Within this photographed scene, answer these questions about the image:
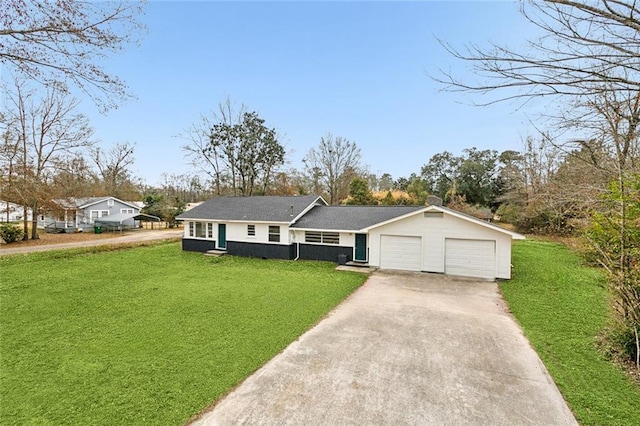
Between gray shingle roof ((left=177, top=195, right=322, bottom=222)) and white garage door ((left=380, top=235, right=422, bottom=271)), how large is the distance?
5.28 metres

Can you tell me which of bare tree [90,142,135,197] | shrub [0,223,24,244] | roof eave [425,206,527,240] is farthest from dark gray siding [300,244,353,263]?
bare tree [90,142,135,197]

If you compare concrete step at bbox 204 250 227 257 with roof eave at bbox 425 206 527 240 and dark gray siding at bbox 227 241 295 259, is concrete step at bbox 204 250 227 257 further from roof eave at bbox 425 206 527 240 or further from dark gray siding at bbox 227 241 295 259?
roof eave at bbox 425 206 527 240

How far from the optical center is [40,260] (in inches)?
601

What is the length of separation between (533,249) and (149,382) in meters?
22.0

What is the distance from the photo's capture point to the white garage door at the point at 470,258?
1216 centimetres

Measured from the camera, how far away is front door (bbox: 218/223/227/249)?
1798cm

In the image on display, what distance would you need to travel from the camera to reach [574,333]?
6.73m

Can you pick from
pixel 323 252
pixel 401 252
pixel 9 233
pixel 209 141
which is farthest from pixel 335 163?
pixel 9 233

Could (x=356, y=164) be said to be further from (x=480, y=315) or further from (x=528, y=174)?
(x=480, y=315)

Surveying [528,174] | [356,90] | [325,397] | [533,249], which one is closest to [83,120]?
[356,90]

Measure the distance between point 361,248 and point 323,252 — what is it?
2.05 metres

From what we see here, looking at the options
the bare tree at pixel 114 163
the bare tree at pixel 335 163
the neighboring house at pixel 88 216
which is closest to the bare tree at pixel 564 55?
the neighboring house at pixel 88 216

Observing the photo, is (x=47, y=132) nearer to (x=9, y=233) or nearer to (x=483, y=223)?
(x=9, y=233)

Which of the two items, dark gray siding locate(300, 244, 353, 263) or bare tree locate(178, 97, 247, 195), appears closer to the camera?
dark gray siding locate(300, 244, 353, 263)
